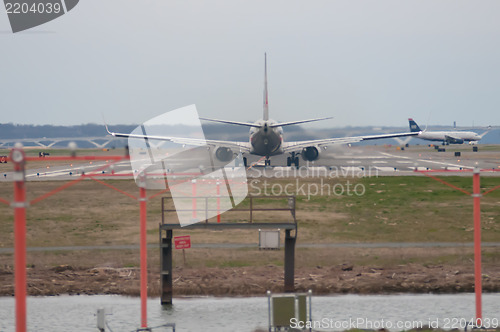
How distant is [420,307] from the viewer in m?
41.1

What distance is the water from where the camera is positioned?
3775cm

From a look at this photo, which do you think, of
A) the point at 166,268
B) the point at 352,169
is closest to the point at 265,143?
the point at 352,169

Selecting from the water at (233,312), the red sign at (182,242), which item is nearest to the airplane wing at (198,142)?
the red sign at (182,242)

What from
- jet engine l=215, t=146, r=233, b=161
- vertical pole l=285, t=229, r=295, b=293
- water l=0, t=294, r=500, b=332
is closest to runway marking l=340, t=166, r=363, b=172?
jet engine l=215, t=146, r=233, b=161

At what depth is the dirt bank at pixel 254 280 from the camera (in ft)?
149

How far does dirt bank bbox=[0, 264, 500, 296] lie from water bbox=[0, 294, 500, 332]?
1104 millimetres

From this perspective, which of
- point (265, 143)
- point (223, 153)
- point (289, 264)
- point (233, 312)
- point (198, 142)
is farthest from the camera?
point (198, 142)

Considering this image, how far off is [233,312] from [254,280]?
6031 millimetres

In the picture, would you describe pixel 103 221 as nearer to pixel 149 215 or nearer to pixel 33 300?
A: pixel 149 215

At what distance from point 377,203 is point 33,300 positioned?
124 feet

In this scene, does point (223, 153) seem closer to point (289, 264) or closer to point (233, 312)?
point (289, 264)

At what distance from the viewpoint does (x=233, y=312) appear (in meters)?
40.9

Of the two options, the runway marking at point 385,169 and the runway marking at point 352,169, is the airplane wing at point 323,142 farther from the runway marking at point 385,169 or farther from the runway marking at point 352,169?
the runway marking at point 385,169

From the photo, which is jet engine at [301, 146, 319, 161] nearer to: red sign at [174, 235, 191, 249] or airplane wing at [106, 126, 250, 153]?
airplane wing at [106, 126, 250, 153]
